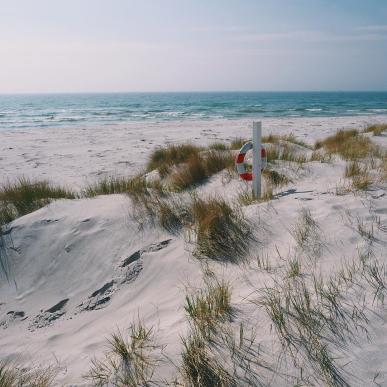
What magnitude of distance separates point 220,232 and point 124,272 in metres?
0.98

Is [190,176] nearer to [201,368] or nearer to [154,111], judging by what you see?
[201,368]

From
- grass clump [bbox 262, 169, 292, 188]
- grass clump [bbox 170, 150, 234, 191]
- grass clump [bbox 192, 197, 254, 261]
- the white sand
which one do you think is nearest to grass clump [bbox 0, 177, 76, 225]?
the white sand

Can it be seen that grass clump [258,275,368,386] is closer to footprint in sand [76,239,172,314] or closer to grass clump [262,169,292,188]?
footprint in sand [76,239,172,314]

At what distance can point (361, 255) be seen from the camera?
8.27 feet

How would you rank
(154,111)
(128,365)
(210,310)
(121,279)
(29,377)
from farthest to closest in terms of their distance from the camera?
(154,111) → (121,279) → (210,310) → (29,377) → (128,365)

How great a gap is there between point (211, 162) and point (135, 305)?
3.44 metres

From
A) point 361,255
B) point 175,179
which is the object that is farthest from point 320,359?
point 175,179

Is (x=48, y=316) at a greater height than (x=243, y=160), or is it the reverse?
(x=243, y=160)

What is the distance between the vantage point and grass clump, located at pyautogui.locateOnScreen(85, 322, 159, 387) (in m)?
1.83

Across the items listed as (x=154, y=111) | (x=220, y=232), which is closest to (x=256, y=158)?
(x=220, y=232)

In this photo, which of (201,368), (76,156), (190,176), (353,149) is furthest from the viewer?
(76,156)

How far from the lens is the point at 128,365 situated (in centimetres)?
192

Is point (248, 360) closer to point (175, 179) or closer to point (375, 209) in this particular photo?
point (375, 209)

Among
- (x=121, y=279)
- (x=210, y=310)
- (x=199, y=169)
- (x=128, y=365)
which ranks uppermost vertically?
(x=199, y=169)
